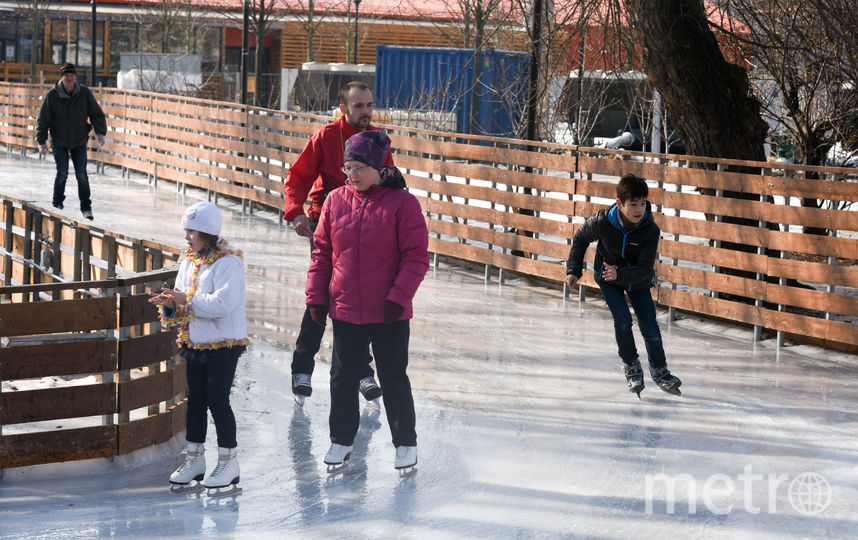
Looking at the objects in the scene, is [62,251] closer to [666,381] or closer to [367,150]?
[367,150]

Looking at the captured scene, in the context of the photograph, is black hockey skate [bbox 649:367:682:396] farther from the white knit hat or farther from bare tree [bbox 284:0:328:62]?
bare tree [bbox 284:0:328:62]

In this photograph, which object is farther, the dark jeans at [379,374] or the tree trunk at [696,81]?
the tree trunk at [696,81]

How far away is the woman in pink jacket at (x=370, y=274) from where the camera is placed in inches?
221

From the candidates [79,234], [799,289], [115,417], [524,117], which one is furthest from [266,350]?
[524,117]

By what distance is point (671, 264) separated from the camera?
10367mm

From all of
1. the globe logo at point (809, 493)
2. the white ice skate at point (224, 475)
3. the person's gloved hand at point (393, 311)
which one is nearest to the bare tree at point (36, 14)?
the white ice skate at point (224, 475)

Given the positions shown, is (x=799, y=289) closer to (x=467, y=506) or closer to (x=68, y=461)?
(x=467, y=506)

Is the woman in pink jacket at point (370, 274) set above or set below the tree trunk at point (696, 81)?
below

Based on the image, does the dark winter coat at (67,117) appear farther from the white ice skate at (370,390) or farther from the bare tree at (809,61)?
the white ice skate at (370,390)

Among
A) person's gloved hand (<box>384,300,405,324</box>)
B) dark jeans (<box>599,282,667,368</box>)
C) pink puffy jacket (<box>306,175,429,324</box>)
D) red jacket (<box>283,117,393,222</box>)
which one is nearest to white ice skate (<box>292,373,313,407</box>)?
red jacket (<box>283,117,393,222</box>)

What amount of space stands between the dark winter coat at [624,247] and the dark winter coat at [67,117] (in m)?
8.64

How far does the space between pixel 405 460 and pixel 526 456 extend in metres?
0.75

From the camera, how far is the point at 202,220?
17.5 ft

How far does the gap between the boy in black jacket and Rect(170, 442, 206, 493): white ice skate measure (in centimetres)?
270
